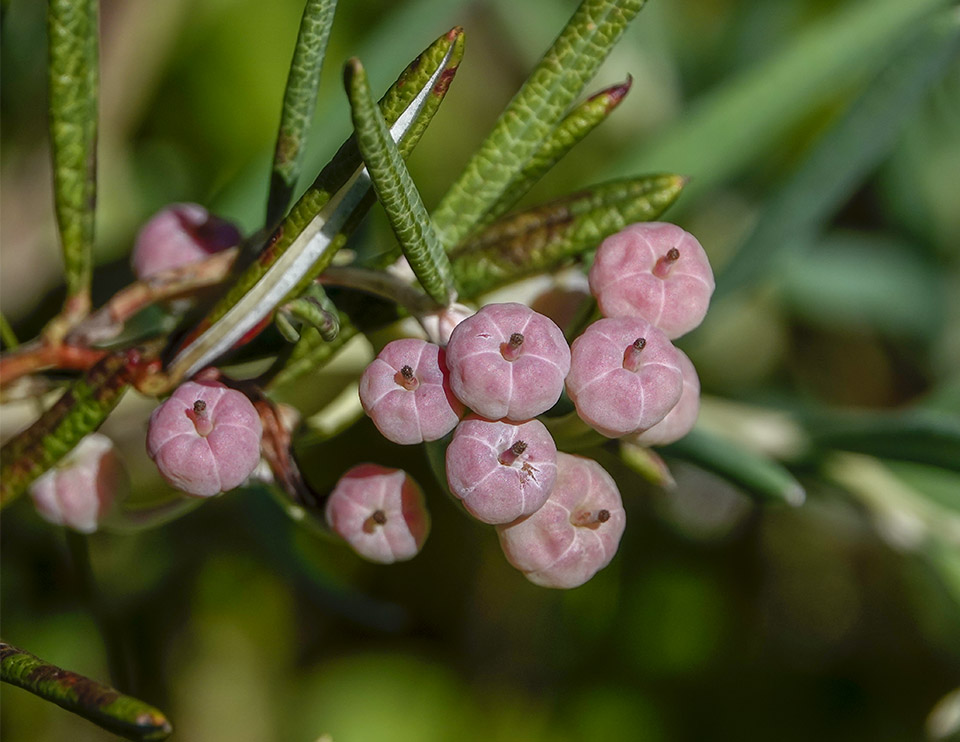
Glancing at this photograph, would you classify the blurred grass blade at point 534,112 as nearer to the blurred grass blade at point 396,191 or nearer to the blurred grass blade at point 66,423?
the blurred grass blade at point 396,191

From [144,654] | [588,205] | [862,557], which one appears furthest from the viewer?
[862,557]

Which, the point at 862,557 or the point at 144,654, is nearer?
the point at 144,654

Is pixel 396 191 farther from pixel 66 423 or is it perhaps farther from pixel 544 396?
pixel 66 423

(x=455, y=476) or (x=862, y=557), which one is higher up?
(x=455, y=476)

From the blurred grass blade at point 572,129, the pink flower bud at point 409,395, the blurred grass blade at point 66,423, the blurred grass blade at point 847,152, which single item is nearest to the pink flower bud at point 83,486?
the blurred grass blade at point 66,423

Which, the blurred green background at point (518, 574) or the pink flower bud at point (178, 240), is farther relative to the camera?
the blurred green background at point (518, 574)

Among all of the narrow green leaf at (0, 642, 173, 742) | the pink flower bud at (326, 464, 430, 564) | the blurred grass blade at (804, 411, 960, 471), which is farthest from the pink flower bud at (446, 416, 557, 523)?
the blurred grass blade at (804, 411, 960, 471)

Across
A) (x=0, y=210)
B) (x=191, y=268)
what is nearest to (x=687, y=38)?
(x=0, y=210)

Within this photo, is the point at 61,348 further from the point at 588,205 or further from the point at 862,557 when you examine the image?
the point at 862,557
